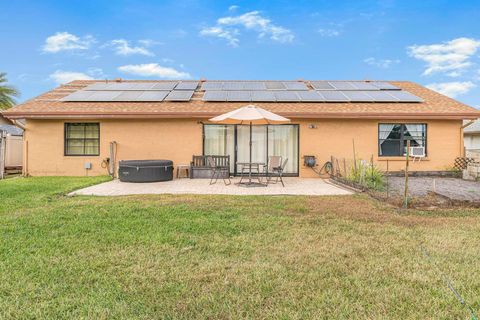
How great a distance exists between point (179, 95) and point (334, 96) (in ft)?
21.9

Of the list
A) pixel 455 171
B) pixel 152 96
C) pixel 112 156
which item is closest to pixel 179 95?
pixel 152 96

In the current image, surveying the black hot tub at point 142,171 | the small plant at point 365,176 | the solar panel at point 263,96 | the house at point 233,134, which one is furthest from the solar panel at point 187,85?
the small plant at point 365,176

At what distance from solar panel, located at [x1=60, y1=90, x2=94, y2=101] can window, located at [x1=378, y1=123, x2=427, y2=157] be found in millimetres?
12100

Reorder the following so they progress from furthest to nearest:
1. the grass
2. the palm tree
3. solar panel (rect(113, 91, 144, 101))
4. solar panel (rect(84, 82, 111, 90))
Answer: the palm tree, solar panel (rect(84, 82, 111, 90)), solar panel (rect(113, 91, 144, 101)), the grass

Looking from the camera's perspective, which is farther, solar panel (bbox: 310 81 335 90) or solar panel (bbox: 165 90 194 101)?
solar panel (bbox: 310 81 335 90)

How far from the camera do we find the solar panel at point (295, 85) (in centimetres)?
1548

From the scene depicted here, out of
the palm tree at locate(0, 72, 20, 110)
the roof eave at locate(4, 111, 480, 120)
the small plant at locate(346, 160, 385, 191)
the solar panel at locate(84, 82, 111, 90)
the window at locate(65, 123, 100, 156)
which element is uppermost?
the palm tree at locate(0, 72, 20, 110)

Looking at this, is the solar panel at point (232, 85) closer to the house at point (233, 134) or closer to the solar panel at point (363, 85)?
the house at point (233, 134)

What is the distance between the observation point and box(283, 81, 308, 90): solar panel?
15.5 metres

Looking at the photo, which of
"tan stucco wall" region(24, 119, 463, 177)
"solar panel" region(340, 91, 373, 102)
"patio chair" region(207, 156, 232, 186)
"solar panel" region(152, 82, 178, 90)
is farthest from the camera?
"solar panel" region(152, 82, 178, 90)

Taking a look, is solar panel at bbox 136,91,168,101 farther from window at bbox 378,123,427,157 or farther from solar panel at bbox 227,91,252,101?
window at bbox 378,123,427,157

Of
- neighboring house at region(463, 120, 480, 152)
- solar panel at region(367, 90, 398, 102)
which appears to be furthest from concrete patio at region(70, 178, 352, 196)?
neighboring house at region(463, 120, 480, 152)

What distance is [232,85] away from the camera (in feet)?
52.6

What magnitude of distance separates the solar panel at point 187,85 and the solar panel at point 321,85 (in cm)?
596
